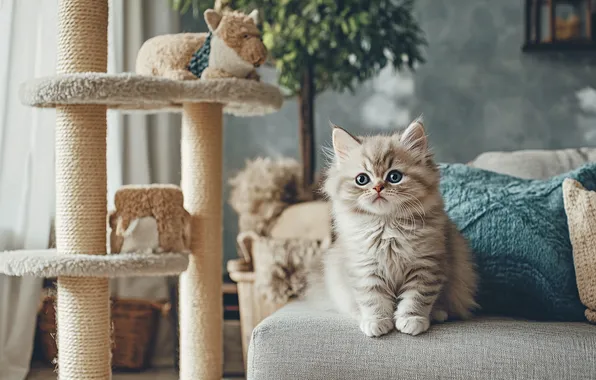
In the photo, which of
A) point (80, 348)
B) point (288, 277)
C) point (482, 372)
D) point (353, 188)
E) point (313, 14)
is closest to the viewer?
point (482, 372)

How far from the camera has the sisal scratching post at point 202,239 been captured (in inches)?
88.4

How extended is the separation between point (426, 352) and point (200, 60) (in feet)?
3.71

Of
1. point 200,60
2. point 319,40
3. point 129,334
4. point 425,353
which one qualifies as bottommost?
point 129,334

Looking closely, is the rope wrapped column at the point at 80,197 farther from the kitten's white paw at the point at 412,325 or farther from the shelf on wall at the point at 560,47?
the shelf on wall at the point at 560,47

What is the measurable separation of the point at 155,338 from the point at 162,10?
1.55 meters

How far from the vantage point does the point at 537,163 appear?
219 cm

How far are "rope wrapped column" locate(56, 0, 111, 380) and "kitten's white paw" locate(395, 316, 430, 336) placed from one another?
0.89 metres

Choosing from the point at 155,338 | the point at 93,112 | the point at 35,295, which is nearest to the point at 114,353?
the point at 155,338

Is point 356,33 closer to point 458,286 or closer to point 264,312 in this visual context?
point 264,312

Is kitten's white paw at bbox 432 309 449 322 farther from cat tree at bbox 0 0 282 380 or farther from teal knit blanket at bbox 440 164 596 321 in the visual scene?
cat tree at bbox 0 0 282 380

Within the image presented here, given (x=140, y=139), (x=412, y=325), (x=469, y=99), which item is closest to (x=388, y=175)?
(x=412, y=325)

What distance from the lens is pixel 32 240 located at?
279 cm

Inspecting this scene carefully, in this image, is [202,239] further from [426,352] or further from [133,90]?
[426,352]

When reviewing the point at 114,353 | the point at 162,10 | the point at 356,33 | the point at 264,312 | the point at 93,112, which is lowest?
the point at 114,353
